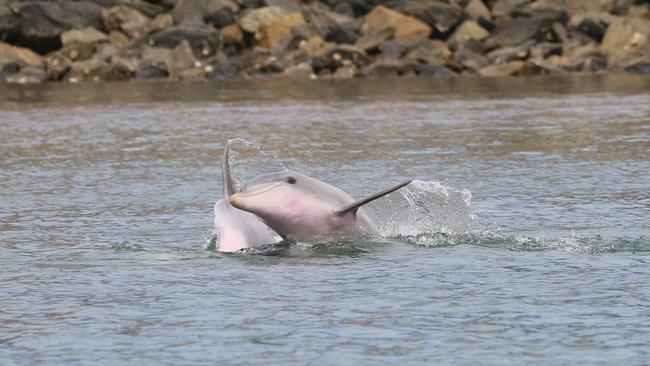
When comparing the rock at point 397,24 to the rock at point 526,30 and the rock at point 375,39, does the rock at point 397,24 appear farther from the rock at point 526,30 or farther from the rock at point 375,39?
the rock at point 526,30

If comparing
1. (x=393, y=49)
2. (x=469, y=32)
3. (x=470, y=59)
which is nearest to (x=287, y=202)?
(x=470, y=59)

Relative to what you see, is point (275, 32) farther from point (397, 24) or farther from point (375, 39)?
point (397, 24)

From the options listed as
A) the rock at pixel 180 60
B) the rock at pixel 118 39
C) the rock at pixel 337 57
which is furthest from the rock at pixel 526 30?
the rock at pixel 118 39

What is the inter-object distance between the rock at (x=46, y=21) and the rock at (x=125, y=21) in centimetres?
61

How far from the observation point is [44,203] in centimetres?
1673

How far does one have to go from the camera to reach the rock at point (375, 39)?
2079 inches

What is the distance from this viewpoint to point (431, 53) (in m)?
51.8

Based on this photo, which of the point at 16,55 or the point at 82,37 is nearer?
the point at 16,55

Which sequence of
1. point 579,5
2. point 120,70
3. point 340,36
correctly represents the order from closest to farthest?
point 120,70 < point 340,36 < point 579,5

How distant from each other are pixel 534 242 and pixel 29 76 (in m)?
38.6

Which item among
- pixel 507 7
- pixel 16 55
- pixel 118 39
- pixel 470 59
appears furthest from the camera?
pixel 507 7

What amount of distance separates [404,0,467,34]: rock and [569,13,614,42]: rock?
4414mm

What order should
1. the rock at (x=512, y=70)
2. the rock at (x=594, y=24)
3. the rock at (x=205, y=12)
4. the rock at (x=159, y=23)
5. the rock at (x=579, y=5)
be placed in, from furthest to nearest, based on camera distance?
the rock at (x=579, y=5) → the rock at (x=205, y=12) → the rock at (x=159, y=23) → the rock at (x=594, y=24) → the rock at (x=512, y=70)

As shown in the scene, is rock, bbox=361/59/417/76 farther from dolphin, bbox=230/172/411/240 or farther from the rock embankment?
dolphin, bbox=230/172/411/240
